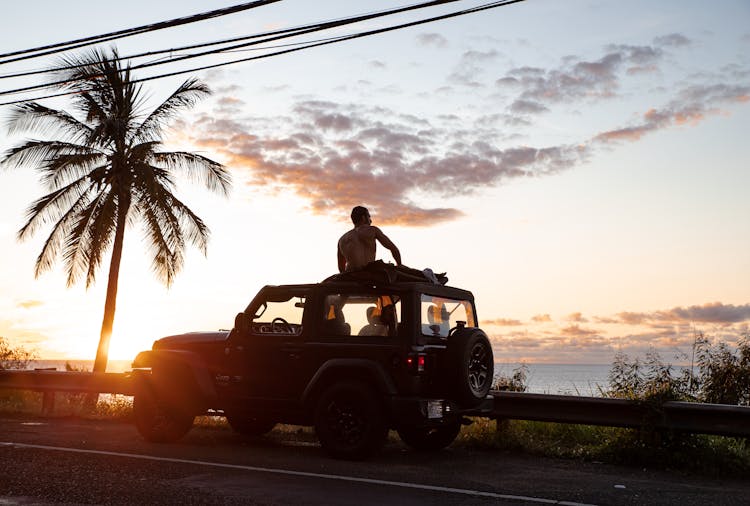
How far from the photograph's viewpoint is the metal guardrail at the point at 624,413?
918 centimetres

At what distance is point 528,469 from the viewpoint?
9062 millimetres

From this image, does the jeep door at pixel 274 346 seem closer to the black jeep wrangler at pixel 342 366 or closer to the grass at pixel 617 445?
the black jeep wrangler at pixel 342 366

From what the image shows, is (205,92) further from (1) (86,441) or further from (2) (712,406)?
(2) (712,406)

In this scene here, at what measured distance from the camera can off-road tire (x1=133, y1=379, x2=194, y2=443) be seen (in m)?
10.6

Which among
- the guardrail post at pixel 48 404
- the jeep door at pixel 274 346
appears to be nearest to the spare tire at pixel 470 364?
the jeep door at pixel 274 346

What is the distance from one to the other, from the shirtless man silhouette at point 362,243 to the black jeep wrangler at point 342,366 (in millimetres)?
458

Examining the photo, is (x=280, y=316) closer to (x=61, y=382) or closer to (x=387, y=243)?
(x=387, y=243)

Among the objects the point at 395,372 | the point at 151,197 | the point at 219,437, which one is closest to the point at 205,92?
the point at 151,197

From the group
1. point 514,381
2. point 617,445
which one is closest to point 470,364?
point 617,445

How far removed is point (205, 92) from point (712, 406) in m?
18.8

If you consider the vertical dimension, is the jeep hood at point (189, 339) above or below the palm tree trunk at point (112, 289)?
below

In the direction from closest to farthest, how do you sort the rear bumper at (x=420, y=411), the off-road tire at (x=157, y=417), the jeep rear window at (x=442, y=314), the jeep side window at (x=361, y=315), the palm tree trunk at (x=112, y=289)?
the rear bumper at (x=420, y=411)
the jeep side window at (x=361, y=315)
the jeep rear window at (x=442, y=314)
the off-road tire at (x=157, y=417)
the palm tree trunk at (x=112, y=289)

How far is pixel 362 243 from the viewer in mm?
10289

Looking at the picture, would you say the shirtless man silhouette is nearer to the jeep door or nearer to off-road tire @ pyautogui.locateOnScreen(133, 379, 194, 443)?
the jeep door
